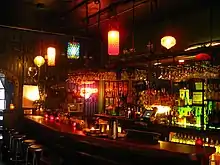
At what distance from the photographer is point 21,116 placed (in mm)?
9617

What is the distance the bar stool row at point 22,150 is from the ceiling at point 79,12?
2953 millimetres

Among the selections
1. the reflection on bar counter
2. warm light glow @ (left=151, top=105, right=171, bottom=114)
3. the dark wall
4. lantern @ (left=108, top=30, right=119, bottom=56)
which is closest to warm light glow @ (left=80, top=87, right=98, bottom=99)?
the dark wall

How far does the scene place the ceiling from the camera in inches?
263

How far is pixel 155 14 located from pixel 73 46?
2137 millimetres

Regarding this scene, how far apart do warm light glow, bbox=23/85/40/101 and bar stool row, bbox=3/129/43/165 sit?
6.14 feet

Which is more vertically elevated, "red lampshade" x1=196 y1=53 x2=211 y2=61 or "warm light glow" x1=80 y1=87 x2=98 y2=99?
"red lampshade" x1=196 y1=53 x2=211 y2=61

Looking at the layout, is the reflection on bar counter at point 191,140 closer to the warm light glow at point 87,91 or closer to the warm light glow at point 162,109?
the warm light glow at point 162,109

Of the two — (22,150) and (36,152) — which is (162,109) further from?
(22,150)

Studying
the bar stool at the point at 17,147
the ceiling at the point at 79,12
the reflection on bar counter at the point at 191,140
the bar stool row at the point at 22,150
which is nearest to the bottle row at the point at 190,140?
the reflection on bar counter at the point at 191,140

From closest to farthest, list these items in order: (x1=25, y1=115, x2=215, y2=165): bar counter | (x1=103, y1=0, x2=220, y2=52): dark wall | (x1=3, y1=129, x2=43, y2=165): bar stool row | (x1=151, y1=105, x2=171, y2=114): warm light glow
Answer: (x1=25, y1=115, x2=215, y2=165): bar counter
(x1=3, y1=129, x2=43, y2=165): bar stool row
(x1=103, y1=0, x2=220, y2=52): dark wall
(x1=151, y1=105, x2=171, y2=114): warm light glow

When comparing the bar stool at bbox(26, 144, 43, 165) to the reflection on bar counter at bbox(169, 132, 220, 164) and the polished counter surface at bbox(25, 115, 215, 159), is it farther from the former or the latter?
the reflection on bar counter at bbox(169, 132, 220, 164)

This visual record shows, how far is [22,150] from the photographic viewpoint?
7.74 m

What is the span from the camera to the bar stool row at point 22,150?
20.7ft

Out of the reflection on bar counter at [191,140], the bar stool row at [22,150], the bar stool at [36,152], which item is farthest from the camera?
the bar stool row at [22,150]
